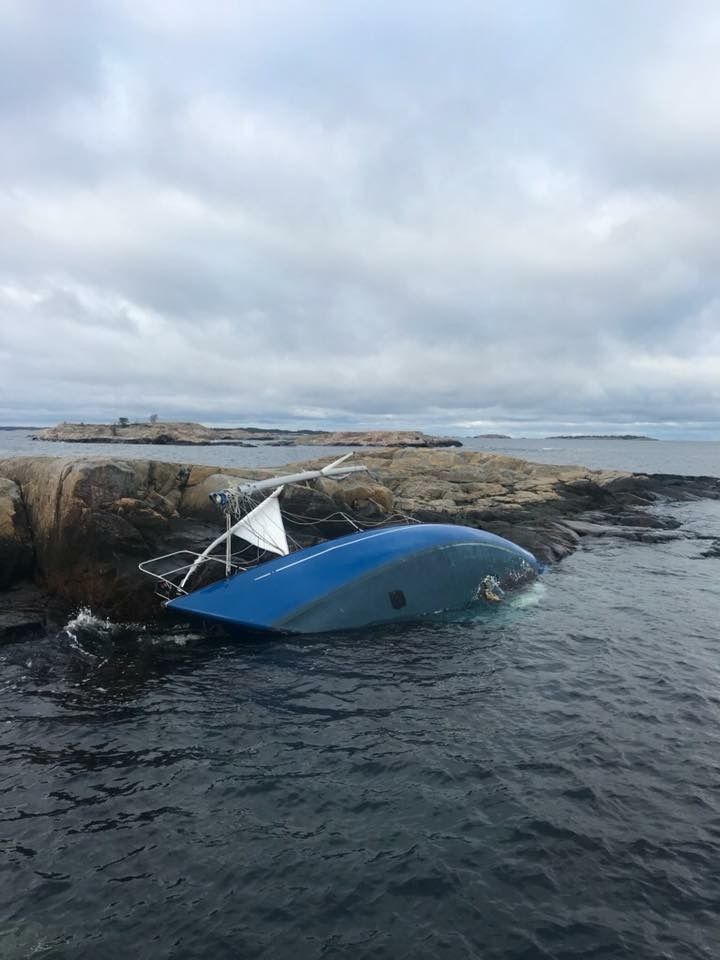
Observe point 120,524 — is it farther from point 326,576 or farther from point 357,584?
point 357,584

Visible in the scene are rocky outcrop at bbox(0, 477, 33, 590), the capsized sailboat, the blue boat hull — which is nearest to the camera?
the blue boat hull

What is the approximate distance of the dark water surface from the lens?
6613mm

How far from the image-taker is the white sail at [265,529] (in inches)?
715

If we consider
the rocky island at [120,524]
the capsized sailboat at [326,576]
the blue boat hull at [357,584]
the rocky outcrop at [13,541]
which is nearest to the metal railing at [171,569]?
the capsized sailboat at [326,576]

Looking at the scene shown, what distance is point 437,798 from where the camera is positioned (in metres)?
8.90

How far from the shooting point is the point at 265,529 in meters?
18.7

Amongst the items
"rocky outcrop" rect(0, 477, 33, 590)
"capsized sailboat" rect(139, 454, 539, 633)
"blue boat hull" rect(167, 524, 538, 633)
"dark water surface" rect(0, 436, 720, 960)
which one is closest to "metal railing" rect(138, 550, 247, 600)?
"capsized sailboat" rect(139, 454, 539, 633)

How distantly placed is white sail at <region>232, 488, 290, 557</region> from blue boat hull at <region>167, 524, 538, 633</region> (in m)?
0.65

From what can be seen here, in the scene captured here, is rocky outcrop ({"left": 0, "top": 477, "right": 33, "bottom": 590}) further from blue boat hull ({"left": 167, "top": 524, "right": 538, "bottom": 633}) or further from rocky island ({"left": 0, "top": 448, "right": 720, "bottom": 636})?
blue boat hull ({"left": 167, "top": 524, "right": 538, "bottom": 633})

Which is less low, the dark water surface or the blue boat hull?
the blue boat hull

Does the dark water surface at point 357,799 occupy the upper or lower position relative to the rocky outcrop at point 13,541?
lower

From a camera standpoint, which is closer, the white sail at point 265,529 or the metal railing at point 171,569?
the metal railing at point 171,569

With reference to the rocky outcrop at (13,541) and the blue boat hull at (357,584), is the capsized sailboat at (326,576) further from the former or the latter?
the rocky outcrop at (13,541)

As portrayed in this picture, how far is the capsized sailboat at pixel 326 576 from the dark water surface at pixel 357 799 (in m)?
0.98
